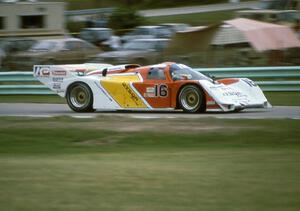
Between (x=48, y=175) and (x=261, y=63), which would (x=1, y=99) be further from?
(x=48, y=175)

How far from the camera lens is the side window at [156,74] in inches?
635

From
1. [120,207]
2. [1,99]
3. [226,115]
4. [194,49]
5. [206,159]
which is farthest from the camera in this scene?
[194,49]

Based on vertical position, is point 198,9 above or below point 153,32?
above

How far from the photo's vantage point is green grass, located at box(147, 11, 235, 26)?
57.4 meters

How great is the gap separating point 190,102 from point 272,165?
7725 millimetres

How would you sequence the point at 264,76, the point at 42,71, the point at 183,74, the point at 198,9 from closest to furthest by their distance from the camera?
the point at 183,74 → the point at 42,71 → the point at 264,76 → the point at 198,9

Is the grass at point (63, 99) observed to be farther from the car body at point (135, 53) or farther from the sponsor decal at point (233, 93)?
the car body at point (135, 53)

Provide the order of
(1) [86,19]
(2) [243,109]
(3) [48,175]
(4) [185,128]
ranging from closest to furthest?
(3) [48,175] < (4) [185,128] < (2) [243,109] < (1) [86,19]

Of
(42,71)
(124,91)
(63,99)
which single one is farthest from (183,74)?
(63,99)

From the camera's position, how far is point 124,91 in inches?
645

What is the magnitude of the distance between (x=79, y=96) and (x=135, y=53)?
1435 cm

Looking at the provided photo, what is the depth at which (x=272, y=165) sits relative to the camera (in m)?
8.12

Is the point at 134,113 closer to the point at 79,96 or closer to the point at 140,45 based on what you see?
the point at 79,96

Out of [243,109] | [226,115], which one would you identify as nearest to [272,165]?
[226,115]
